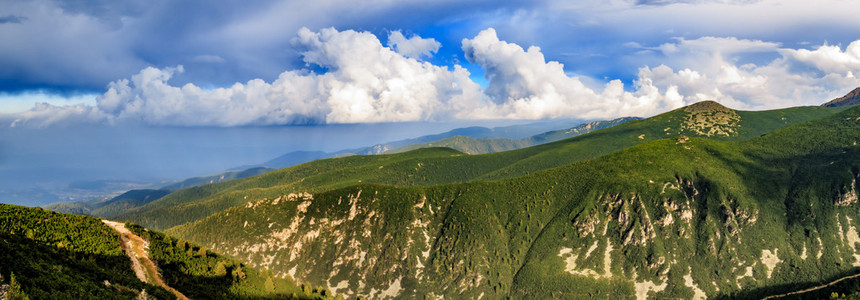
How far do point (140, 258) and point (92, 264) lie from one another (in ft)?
49.9

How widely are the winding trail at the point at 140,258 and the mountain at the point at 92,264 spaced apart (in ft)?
2.45

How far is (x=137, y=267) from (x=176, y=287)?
736 cm

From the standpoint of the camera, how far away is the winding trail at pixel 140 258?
6612 cm

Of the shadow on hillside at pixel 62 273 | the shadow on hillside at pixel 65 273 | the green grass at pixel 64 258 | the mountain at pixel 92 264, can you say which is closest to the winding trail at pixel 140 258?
the mountain at pixel 92 264

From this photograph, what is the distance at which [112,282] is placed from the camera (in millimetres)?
51594

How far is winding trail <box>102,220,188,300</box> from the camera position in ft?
217

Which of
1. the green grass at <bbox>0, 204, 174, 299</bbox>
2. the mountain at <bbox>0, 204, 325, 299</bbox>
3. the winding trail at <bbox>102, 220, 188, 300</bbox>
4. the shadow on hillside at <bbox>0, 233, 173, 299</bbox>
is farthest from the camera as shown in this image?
the winding trail at <bbox>102, 220, 188, 300</bbox>

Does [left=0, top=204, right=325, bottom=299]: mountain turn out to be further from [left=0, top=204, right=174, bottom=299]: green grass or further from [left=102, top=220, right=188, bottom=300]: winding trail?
[left=102, top=220, right=188, bottom=300]: winding trail

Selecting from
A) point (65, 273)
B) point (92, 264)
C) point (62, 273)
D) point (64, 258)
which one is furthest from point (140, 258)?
point (62, 273)

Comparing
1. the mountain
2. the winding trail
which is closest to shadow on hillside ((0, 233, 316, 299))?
the mountain

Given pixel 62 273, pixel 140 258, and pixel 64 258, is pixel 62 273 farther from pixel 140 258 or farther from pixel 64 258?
pixel 140 258

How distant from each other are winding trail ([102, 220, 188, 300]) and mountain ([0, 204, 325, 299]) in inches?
29.4

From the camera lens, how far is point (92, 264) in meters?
56.2

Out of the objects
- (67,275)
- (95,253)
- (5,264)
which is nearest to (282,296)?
(95,253)
